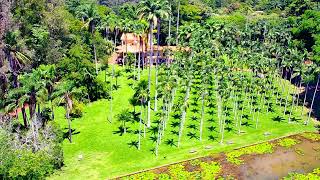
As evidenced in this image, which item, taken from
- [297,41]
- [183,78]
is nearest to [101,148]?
[183,78]

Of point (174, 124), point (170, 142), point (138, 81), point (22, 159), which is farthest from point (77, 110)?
point (22, 159)

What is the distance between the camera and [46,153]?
179 ft

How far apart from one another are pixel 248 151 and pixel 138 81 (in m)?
40.3

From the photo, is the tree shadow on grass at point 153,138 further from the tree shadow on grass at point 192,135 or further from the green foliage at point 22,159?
the green foliage at point 22,159

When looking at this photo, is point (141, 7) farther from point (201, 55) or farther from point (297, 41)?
point (297, 41)

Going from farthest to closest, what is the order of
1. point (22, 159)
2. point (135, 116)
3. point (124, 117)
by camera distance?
1. point (135, 116)
2. point (124, 117)
3. point (22, 159)

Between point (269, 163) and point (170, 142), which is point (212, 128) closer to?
point (170, 142)

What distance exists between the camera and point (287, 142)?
72.9 metres

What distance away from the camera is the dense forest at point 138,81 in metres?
58.5

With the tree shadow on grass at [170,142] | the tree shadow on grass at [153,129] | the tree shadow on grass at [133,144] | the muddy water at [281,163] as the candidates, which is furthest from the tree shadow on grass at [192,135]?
the muddy water at [281,163]

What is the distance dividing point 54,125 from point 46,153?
10.3 m

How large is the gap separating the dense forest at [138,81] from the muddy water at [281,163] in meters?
9.70

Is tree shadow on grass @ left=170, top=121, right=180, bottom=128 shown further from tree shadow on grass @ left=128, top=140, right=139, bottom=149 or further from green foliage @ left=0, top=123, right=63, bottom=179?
green foliage @ left=0, top=123, right=63, bottom=179

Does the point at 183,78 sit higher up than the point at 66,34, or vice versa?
the point at 66,34
